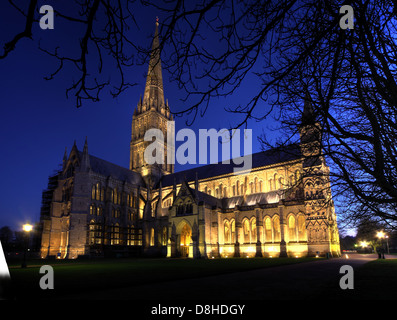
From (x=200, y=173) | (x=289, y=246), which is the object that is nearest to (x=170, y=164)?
(x=200, y=173)

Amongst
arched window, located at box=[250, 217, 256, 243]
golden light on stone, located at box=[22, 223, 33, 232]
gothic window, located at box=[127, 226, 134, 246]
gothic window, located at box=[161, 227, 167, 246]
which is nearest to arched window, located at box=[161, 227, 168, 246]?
gothic window, located at box=[161, 227, 167, 246]

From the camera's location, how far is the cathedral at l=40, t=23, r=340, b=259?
3688cm

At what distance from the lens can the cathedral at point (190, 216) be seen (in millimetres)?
36875

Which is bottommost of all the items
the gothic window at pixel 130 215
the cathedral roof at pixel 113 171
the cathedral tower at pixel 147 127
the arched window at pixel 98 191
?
the gothic window at pixel 130 215

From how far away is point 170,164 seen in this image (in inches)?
2793

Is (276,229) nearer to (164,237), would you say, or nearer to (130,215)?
(164,237)

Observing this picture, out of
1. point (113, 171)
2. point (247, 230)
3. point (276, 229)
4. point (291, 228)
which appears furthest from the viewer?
point (113, 171)

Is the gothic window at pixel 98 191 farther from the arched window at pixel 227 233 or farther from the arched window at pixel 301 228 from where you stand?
the arched window at pixel 301 228

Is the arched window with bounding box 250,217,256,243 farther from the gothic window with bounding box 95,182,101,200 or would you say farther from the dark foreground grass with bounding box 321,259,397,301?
the dark foreground grass with bounding box 321,259,397,301

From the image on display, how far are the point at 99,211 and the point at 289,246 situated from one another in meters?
30.9

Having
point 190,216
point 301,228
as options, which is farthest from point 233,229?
point 301,228

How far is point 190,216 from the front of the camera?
40000 mm

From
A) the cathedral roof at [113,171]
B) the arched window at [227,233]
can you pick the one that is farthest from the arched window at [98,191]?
the arched window at [227,233]
